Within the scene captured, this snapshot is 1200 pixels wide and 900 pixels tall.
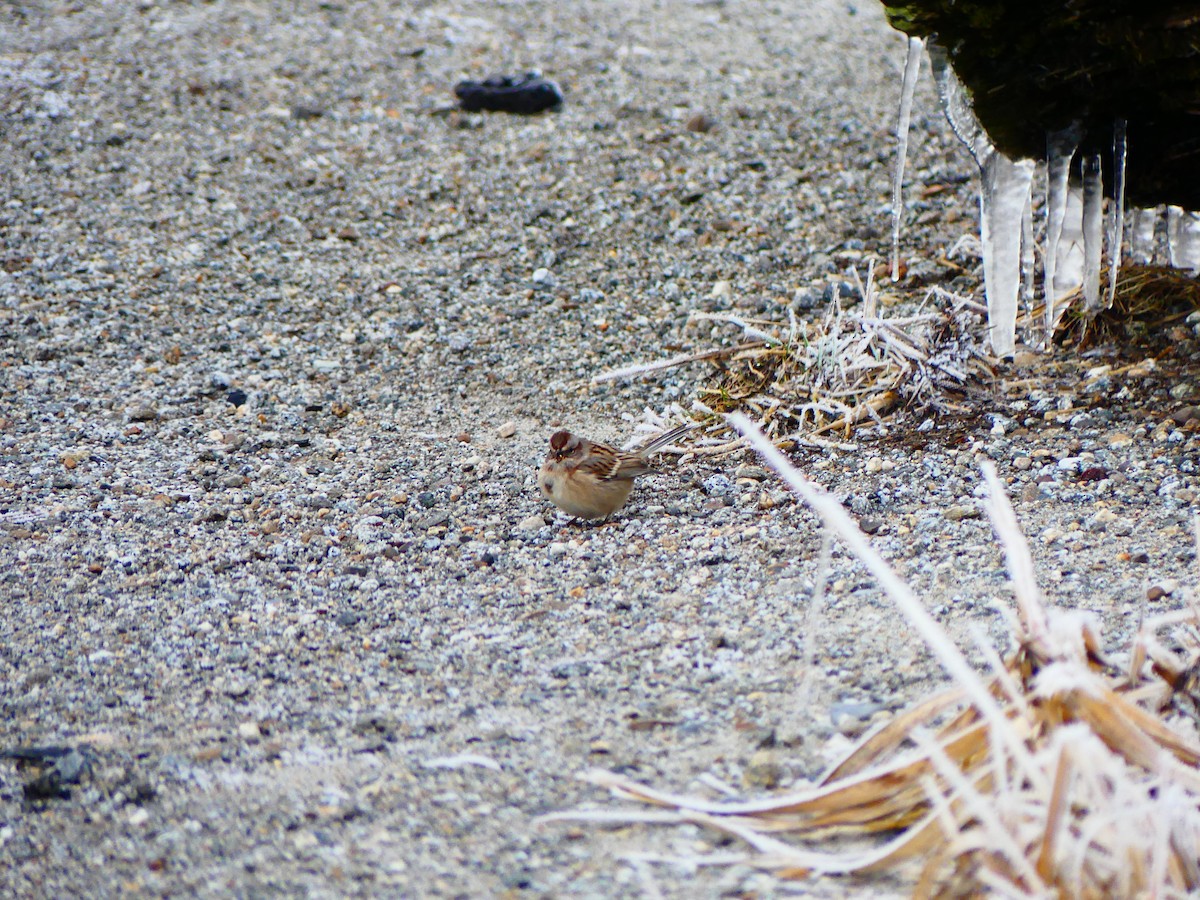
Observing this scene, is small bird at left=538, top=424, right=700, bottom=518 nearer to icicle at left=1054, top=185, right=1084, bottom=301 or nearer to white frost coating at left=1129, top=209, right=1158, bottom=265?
icicle at left=1054, top=185, right=1084, bottom=301

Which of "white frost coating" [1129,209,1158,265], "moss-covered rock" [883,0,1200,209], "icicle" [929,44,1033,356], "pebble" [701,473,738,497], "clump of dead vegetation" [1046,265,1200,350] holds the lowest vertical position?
"pebble" [701,473,738,497]

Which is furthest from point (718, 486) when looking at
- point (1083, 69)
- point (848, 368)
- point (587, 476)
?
point (1083, 69)

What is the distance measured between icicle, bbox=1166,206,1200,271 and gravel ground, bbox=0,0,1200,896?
316mm

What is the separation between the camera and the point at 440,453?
15.6ft

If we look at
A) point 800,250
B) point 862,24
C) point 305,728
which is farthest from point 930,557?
point 862,24

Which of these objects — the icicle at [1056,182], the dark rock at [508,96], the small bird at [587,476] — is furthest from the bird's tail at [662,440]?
the dark rock at [508,96]

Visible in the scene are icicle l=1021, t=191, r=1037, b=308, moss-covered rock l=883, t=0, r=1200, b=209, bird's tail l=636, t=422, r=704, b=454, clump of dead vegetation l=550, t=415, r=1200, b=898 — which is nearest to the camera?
clump of dead vegetation l=550, t=415, r=1200, b=898

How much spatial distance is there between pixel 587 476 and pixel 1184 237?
2.47 metres

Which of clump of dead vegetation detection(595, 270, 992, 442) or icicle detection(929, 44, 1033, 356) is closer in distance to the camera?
icicle detection(929, 44, 1033, 356)

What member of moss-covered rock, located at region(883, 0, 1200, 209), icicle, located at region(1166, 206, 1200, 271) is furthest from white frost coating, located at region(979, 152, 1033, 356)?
icicle, located at region(1166, 206, 1200, 271)

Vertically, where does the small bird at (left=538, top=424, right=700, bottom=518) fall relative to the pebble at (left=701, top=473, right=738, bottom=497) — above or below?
above

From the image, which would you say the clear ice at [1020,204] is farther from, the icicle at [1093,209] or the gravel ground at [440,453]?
the gravel ground at [440,453]

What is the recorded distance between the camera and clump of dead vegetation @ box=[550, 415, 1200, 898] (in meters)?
1.93

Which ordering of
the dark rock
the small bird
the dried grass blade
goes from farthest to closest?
the dark rock → the small bird → the dried grass blade
